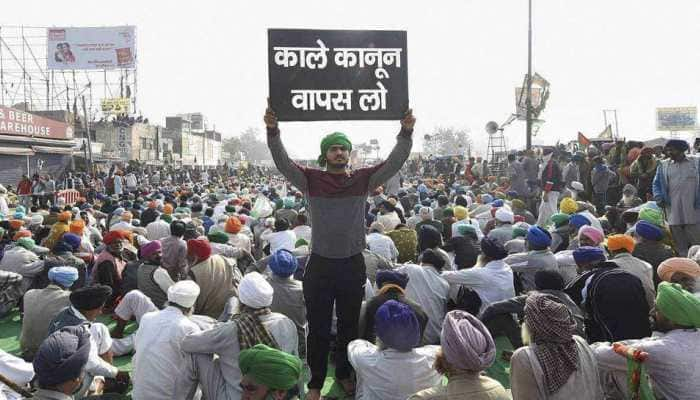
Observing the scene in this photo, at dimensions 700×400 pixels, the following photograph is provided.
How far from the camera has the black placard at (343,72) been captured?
3.61 metres

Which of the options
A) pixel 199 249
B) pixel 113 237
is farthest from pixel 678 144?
pixel 113 237

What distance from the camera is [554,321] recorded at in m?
2.63

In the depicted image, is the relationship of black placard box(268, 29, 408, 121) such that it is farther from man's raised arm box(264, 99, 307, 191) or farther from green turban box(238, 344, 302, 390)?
green turban box(238, 344, 302, 390)

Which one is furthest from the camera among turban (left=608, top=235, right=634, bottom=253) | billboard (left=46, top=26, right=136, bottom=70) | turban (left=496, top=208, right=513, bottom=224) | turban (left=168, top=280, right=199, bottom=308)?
billboard (left=46, top=26, right=136, bottom=70)

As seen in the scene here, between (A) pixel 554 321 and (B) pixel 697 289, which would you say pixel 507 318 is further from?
(A) pixel 554 321

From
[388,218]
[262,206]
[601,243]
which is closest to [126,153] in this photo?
[262,206]

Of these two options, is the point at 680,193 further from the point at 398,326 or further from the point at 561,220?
the point at 398,326

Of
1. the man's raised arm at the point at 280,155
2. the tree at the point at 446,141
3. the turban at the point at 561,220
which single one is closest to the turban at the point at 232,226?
the turban at the point at 561,220

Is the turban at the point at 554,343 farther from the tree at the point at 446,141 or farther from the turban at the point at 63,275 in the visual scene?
the tree at the point at 446,141

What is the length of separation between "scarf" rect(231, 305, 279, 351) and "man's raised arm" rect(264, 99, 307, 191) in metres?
0.87

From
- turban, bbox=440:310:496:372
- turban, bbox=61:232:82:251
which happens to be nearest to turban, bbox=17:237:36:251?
turban, bbox=61:232:82:251

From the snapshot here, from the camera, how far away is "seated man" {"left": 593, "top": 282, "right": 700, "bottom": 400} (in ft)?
9.41

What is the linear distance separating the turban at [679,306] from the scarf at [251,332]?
2151 mm

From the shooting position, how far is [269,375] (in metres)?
2.65
